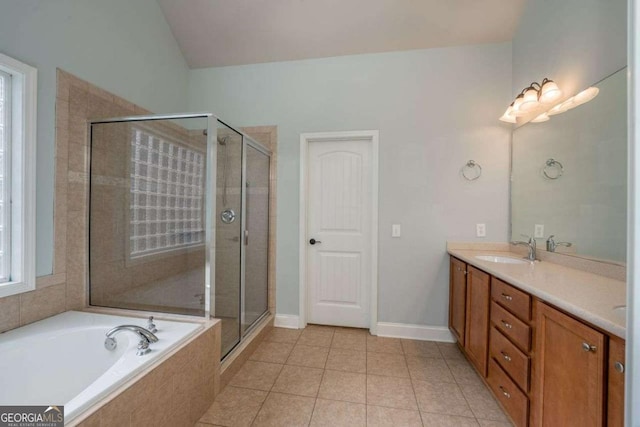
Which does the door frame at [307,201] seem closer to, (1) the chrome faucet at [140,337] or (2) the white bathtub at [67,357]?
(2) the white bathtub at [67,357]

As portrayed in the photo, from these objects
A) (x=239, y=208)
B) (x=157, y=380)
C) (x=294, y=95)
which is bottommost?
(x=157, y=380)

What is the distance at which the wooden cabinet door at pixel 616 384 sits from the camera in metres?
0.80

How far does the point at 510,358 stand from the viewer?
1416 millimetres

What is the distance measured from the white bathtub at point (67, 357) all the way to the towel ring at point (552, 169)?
8.75 feet

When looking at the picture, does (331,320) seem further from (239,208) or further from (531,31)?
(531,31)

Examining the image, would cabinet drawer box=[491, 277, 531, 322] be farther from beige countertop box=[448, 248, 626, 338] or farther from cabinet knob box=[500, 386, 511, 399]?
cabinet knob box=[500, 386, 511, 399]

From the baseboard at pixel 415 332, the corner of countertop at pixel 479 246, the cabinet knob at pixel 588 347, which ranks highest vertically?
the corner of countertop at pixel 479 246

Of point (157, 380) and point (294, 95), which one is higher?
point (294, 95)

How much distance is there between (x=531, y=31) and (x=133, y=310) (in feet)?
12.5

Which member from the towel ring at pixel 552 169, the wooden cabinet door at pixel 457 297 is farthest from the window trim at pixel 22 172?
the towel ring at pixel 552 169

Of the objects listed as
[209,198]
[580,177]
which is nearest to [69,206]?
[209,198]

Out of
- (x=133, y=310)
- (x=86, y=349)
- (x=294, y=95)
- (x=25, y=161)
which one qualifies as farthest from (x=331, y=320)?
(x=25, y=161)

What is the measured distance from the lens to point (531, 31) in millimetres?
2131

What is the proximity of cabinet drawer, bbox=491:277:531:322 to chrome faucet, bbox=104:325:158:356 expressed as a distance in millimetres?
1871
